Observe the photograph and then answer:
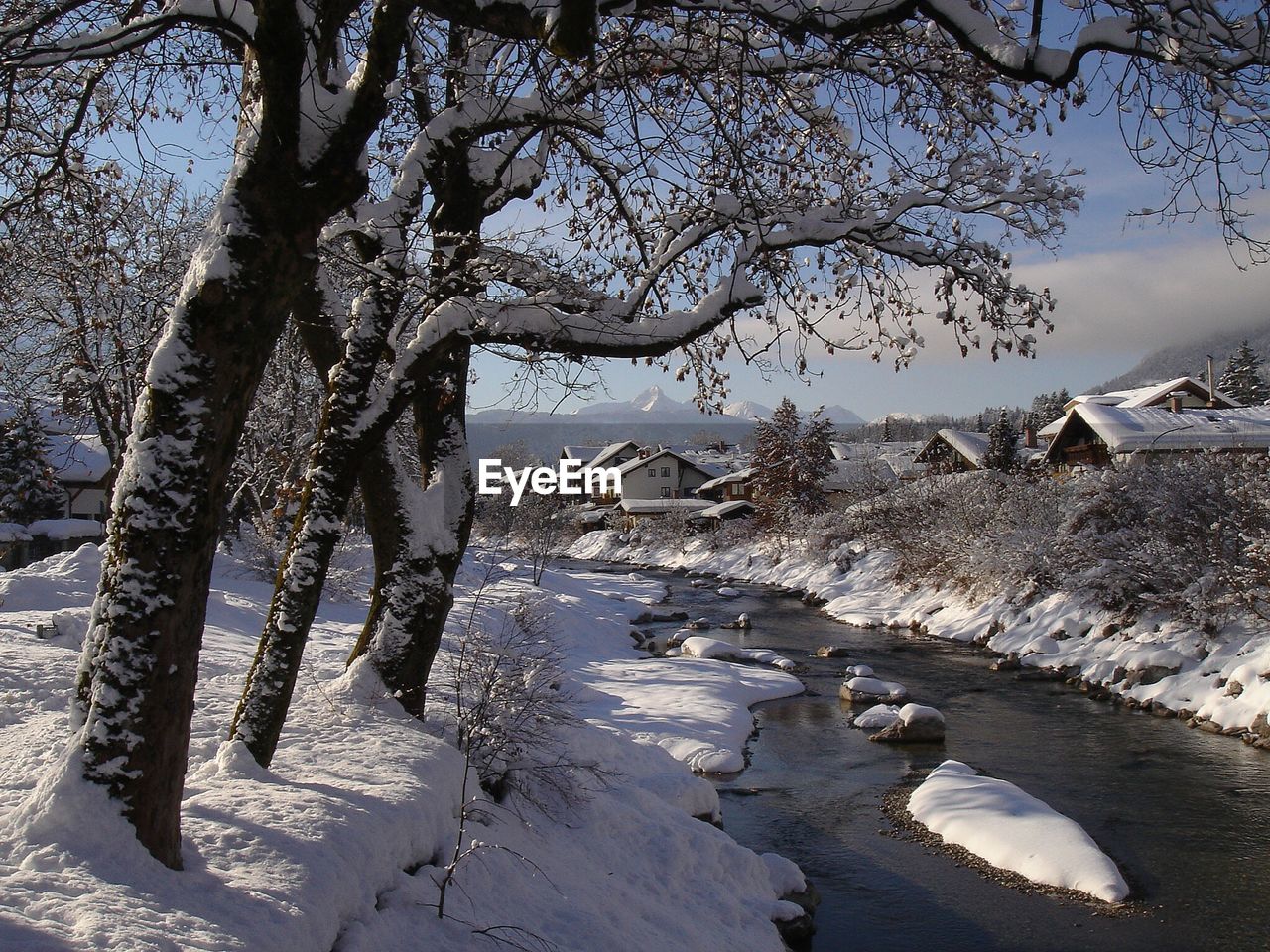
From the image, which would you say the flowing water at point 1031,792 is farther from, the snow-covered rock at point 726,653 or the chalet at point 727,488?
the chalet at point 727,488

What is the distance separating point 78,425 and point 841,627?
888 inches

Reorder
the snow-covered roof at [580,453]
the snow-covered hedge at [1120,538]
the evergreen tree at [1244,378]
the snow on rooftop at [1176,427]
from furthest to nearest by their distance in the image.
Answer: the snow-covered roof at [580,453]
the evergreen tree at [1244,378]
the snow on rooftop at [1176,427]
the snow-covered hedge at [1120,538]

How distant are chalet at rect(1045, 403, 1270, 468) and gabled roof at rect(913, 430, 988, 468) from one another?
10.6 meters

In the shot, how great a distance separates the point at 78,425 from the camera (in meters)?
23.0

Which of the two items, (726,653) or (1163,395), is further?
(1163,395)

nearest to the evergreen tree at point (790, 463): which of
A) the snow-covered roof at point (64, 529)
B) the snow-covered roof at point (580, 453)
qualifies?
the snow-covered roof at point (64, 529)

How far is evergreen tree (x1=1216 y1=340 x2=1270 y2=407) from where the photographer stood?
61.3 metres

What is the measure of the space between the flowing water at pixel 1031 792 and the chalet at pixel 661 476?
62.6 meters

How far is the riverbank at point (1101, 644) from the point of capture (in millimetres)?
15609

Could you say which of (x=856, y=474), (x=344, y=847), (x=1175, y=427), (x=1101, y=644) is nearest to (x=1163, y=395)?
(x=1175, y=427)

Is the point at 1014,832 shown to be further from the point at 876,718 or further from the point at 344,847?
the point at 344,847

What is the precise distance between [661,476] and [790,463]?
1289 inches

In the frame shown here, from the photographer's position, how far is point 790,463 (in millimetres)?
A: 50531

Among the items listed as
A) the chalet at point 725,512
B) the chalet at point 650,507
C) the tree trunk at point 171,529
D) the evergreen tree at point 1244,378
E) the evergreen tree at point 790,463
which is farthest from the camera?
the chalet at point 650,507
